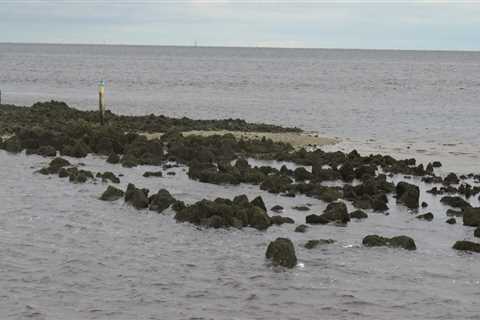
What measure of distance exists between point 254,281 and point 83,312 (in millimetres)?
3997

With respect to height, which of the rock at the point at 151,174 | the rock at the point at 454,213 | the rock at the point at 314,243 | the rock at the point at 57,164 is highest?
the rock at the point at 57,164

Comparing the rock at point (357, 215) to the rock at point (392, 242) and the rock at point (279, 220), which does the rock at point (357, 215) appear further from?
the rock at point (392, 242)

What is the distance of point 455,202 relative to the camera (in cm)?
2552

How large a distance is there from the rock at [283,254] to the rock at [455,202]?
859 cm

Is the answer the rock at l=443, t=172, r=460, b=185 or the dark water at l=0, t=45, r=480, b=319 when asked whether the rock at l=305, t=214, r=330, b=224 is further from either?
the rock at l=443, t=172, r=460, b=185

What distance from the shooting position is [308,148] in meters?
38.3

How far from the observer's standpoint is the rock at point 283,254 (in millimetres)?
18547

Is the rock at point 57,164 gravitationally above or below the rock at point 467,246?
above

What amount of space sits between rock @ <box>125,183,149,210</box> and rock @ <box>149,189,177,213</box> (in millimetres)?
255

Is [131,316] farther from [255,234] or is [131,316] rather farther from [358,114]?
[358,114]

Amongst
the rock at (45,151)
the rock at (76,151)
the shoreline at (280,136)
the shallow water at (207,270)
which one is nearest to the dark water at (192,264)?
the shallow water at (207,270)

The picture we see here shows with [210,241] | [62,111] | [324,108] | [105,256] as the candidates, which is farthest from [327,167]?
[324,108]

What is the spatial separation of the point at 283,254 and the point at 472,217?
23.5 ft

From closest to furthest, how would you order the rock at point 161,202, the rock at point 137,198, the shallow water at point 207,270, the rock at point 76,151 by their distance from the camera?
the shallow water at point 207,270 → the rock at point 161,202 → the rock at point 137,198 → the rock at point 76,151
